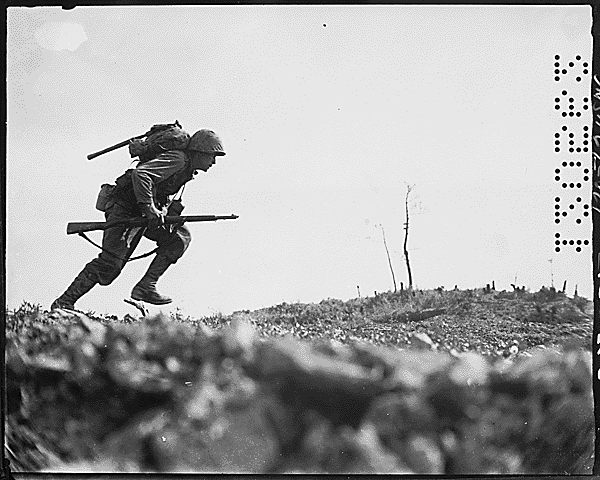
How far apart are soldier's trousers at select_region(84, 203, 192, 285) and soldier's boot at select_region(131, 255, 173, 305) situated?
0.09 feet

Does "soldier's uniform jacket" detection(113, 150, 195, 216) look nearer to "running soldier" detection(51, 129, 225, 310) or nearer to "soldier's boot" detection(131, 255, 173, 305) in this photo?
"running soldier" detection(51, 129, 225, 310)

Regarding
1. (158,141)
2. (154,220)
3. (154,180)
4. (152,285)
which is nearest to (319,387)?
(152,285)

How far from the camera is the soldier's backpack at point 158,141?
9.25 feet

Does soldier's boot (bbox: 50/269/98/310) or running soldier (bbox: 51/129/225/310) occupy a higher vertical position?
running soldier (bbox: 51/129/225/310)

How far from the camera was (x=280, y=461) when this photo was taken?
2.79m

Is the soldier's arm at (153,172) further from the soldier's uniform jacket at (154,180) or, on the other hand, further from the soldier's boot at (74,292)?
the soldier's boot at (74,292)

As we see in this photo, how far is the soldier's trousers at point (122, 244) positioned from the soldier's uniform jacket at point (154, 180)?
4 centimetres

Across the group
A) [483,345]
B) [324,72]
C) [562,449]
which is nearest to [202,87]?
[324,72]

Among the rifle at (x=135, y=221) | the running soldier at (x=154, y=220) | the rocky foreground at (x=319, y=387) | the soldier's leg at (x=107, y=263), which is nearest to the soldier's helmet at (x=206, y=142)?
the running soldier at (x=154, y=220)

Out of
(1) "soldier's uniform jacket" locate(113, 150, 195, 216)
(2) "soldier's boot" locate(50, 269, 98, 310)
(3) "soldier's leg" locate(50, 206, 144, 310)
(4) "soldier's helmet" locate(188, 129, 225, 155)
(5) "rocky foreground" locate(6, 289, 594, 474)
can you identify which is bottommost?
(5) "rocky foreground" locate(6, 289, 594, 474)

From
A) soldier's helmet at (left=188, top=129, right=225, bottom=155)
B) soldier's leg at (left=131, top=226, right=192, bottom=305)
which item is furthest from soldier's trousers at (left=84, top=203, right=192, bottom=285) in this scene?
soldier's helmet at (left=188, top=129, right=225, bottom=155)

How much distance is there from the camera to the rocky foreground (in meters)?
2.76

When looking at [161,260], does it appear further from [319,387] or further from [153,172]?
[319,387]

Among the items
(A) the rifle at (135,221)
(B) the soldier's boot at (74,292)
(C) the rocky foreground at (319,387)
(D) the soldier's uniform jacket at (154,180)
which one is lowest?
(C) the rocky foreground at (319,387)
